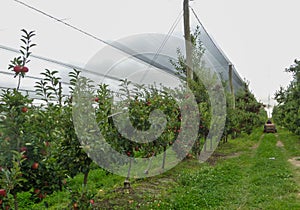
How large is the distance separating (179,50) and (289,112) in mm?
10045

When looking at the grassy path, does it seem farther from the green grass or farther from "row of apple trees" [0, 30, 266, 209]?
"row of apple trees" [0, 30, 266, 209]

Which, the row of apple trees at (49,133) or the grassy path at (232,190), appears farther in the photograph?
the grassy path at (232,190)

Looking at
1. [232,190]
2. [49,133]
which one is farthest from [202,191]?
[49,133]

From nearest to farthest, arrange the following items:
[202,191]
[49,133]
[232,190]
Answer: [49,133] → [202,191] → [232,190]

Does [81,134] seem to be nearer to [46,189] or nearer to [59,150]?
[59,150]

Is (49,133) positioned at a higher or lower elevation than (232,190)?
higher

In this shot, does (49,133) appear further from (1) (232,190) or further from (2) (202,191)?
(1) (232,190)

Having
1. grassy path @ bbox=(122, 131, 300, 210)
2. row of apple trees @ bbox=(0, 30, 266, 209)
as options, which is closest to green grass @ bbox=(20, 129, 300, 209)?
grassy path @ bbox=(122, 131, 300, 210)

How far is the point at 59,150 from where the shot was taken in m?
3.20

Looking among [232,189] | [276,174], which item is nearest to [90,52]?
[232,189]

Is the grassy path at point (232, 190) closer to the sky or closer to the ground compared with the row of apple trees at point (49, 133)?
closer to the ground

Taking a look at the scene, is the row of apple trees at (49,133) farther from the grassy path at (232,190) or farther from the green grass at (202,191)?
the grassy path at (232,190)

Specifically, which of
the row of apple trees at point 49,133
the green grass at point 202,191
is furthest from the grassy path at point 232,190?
the row of apple trees at point 49,133

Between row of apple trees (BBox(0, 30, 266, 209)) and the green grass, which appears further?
the green grass
